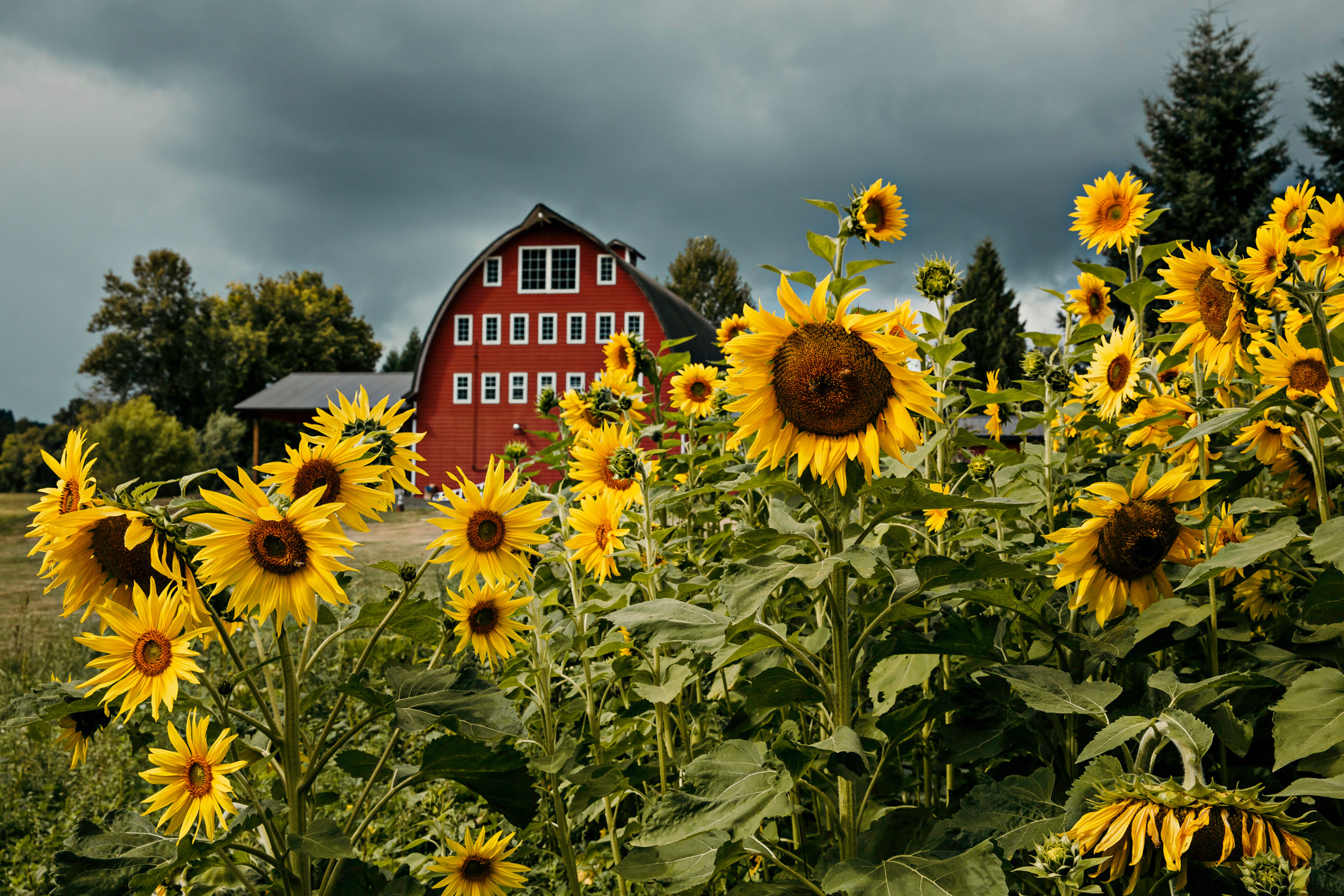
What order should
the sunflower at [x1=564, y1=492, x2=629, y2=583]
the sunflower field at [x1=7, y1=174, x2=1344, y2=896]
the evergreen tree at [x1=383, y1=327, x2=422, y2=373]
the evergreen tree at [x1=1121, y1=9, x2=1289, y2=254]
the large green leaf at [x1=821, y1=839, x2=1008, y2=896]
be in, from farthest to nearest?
the evergreen tree at [x1=383, y1=327, x2=422, y2=373]
the evergreen tree at [x1=1121, y1=9, x2=1289, y2=254]
the sunflower at [x1=564, y1=492, x2=629, y2=583]
the sunflower field at [x1=7, y1=174, x2=1344, y2=896]
the large green leaf at [x1=821, y1=839, x2=1008, y2=896]

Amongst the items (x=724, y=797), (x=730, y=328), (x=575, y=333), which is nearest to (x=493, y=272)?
(x=575, y=333)

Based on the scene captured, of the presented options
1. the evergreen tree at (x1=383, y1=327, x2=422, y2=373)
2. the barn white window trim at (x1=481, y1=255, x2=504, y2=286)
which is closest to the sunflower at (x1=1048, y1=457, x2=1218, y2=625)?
the barn white window trim at (x1=481, y1=255, x2=504, y2=286)

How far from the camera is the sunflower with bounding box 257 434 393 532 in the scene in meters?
1.50

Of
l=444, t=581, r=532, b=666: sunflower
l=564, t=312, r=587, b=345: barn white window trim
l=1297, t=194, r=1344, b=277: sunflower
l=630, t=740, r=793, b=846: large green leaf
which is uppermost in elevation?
l=564, t=312, r=587, b=345: barn white window trim

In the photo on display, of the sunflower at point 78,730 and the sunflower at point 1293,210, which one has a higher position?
the sunflower at point 1293,210

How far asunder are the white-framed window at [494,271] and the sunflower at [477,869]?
29.5m

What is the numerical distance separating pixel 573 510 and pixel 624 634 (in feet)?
2.39

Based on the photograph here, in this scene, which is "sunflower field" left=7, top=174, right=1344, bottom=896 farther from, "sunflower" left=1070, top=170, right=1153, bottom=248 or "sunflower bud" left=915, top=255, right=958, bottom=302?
"sunflower" left=1070, top=170, right=1153, bottom=248

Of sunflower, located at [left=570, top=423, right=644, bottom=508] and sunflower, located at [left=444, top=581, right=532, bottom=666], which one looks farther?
sunflower, located at [left=570, top=423, right=644, bottom=508]

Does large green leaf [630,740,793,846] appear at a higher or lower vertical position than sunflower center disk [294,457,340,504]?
lower

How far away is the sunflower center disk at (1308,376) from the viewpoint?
1762 mm

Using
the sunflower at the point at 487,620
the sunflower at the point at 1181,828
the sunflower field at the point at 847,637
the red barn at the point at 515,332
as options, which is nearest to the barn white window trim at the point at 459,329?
the red barn at the point at 515,332

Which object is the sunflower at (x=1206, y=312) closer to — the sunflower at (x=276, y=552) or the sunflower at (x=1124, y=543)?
the sunflower at (x=1124, y=543)

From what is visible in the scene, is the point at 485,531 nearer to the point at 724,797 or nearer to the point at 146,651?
the point at 146,651
